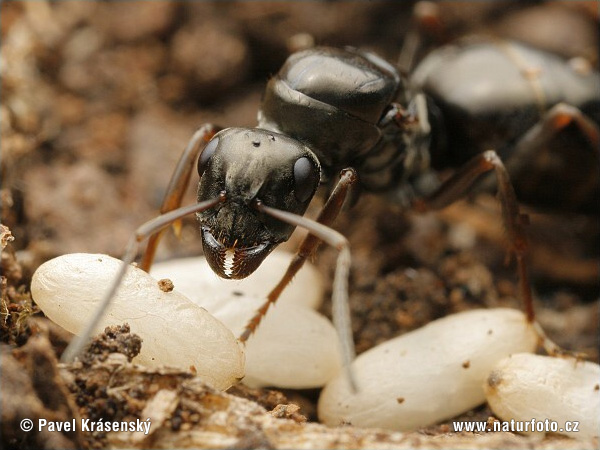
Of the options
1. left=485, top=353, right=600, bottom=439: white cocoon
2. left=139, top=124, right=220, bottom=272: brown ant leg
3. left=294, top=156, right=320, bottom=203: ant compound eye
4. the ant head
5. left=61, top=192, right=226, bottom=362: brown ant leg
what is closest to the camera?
left=61, top=192, right=226, bottom=362: brown ant leg

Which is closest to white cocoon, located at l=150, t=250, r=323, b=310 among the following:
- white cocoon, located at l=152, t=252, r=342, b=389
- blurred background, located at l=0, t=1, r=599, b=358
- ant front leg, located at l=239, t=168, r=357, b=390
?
white cocoon, located at l=152, t=252, r=342, b=389

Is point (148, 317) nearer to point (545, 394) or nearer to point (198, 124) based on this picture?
point (545, 394)

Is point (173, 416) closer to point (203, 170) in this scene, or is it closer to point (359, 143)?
point (203, 170)

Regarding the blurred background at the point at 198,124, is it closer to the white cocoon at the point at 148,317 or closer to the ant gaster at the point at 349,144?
the ant gaster at the point at 349,144

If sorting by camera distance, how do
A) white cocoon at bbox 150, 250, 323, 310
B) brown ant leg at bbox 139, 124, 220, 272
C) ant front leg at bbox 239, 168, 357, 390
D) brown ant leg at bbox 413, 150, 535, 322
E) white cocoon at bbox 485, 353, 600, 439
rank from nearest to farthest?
1. ant front leg at bbox 239, 168, 357, 390
2. white cocoon at bbox 485, 353, 600, 439
3. white cocoon at bbox 150, 250, 323, 310
4. brown ant leg at bbox 139, 124, 220, 272
5. brown ant leg at bbox 413, 150, 535, 322

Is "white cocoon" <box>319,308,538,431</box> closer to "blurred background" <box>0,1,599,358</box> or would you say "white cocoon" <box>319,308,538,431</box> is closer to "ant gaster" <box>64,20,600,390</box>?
"ant gaster" <box>64,20,600,390</box>

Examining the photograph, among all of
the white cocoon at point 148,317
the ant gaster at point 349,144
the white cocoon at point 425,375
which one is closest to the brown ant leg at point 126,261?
the ant gaster at point 349,144
